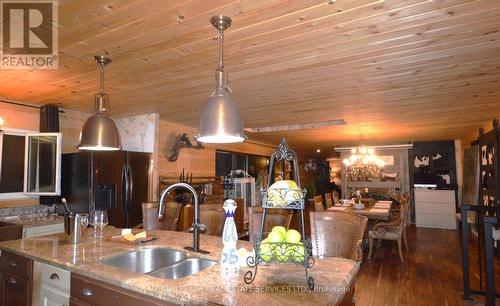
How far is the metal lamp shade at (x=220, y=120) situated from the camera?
146cm

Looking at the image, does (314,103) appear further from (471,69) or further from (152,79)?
(152,79)

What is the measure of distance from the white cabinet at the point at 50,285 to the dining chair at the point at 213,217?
1.30m

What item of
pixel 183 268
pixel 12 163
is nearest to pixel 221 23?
pixel 183 268

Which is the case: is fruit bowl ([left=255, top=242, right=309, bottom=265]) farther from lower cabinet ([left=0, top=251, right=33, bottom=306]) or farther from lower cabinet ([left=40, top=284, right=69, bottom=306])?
lower cabinet ([left=0, top=251, right=33, bottom=306])

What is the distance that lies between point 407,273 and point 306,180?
8.70 metres

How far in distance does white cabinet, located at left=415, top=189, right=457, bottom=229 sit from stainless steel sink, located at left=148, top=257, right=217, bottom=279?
7.68 metres

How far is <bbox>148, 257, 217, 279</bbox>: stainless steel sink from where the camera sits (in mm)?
1805

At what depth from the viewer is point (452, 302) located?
9.99 feet

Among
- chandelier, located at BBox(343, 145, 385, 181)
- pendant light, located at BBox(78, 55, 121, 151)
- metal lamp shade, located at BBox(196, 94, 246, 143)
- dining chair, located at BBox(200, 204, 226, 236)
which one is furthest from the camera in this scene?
chandelier, located at BBox(343, 145, 385, 181)

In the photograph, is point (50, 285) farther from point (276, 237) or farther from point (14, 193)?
point (14, 193)

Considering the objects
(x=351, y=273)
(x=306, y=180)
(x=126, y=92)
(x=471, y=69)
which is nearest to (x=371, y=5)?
(x=351, y=273)

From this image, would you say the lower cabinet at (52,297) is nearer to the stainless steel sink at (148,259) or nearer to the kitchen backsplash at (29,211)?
the stainless steel sink at (148,259)

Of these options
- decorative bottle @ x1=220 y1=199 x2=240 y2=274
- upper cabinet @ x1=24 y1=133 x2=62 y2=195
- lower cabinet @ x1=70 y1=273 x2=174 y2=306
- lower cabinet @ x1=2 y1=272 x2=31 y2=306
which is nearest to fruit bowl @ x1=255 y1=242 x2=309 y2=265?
decorative bottle @ x1=220 y1=199 x2=240 y2=274

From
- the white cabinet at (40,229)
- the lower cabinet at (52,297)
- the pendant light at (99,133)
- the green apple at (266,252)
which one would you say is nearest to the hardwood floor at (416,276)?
the green apple at (266,252)
